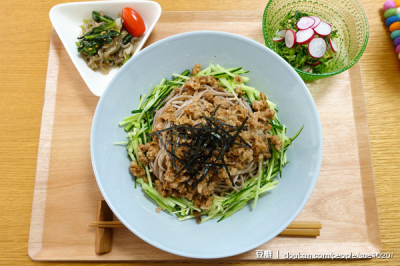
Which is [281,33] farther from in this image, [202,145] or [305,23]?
[202,145]

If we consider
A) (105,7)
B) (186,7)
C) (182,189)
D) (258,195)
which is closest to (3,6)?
(105,7)

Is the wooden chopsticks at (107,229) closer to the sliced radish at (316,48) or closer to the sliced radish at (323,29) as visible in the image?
the sliced radish at (316,48)

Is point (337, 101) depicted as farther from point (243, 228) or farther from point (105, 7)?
point (105, 7)

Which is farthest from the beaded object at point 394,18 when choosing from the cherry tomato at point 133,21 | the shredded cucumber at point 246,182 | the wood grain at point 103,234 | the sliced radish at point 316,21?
the wood grain at point 103,234

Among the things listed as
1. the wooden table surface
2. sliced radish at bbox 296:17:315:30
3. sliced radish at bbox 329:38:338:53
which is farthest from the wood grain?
sliced radish at bbox 329:38:338:53

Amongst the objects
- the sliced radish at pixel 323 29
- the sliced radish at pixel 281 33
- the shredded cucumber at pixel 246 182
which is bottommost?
the shredded cucumber at pixel 246 182

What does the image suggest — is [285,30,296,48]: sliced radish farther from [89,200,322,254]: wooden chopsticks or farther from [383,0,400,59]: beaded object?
[89,200,322,254]: wooden chopsticks

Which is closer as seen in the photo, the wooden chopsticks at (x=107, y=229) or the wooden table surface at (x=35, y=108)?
the wooden chopsticks at (x=107, y=229)
